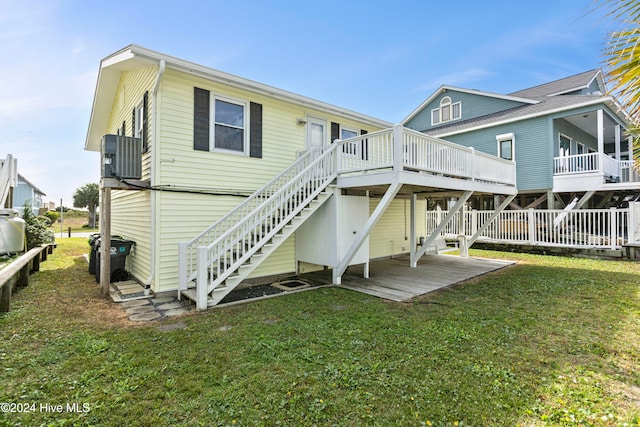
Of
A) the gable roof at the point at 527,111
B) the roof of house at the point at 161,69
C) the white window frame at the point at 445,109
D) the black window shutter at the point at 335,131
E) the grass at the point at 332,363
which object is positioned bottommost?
the grass at the point at 332,363

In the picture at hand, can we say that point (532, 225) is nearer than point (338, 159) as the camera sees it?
No

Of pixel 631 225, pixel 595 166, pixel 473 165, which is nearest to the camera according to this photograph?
pixel 473 165

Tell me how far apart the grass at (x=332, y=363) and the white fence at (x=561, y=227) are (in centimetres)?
643

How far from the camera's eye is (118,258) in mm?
7078

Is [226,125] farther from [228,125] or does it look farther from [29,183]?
[29,183]

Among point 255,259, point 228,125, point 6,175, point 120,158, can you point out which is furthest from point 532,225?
point 6,175

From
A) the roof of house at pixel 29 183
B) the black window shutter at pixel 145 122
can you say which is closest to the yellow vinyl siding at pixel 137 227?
the black window shutter at pixel 145 122

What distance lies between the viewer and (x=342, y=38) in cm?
1320

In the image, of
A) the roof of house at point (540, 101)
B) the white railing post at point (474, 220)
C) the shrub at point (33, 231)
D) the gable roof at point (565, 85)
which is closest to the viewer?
the shrub at point (33, 231)

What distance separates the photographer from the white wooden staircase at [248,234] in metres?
5.39

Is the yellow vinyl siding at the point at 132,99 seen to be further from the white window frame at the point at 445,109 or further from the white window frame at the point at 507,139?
the white window frame at the point at 445,109

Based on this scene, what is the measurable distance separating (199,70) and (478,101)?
15.7 m

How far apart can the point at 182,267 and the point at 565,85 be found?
65.9 feet

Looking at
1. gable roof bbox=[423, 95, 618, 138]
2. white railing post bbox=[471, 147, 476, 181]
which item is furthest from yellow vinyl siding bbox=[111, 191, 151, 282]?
gable roof bbox=[423, 95, 618, 138]
